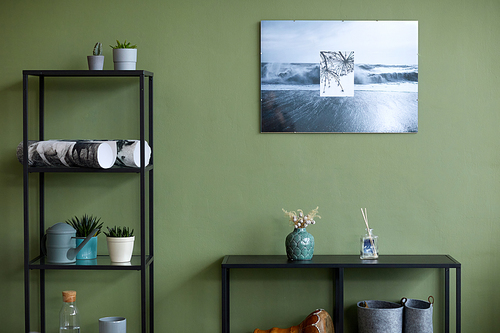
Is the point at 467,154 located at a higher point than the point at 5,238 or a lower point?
higher

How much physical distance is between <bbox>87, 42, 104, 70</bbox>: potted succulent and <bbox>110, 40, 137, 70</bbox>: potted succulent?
0.25ft

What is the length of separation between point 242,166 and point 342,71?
851 millimetres

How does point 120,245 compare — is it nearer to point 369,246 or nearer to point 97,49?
point 97,49

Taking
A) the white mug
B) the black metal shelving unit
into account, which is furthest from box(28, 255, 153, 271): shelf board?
Result: the white mug

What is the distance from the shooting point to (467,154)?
2.81 m

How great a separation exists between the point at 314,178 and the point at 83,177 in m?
1.45

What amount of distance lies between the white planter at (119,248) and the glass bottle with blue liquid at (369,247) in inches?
54.0

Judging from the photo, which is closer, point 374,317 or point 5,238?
point 374,317

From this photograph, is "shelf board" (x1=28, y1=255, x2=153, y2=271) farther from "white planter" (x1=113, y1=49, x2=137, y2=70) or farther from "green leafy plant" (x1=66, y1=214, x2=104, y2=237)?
"white planter" (x1=113, y1=49, x2=137, y2=70)

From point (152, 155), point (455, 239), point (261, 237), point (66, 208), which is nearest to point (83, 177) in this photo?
point (66, 208)

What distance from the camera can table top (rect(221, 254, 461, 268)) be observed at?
8.25 ft

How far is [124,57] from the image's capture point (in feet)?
8.48

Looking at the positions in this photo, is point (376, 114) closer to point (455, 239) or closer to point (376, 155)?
point (376, 155)

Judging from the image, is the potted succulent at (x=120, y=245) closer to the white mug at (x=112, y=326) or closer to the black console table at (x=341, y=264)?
the white mug at (x=112, y=326)
